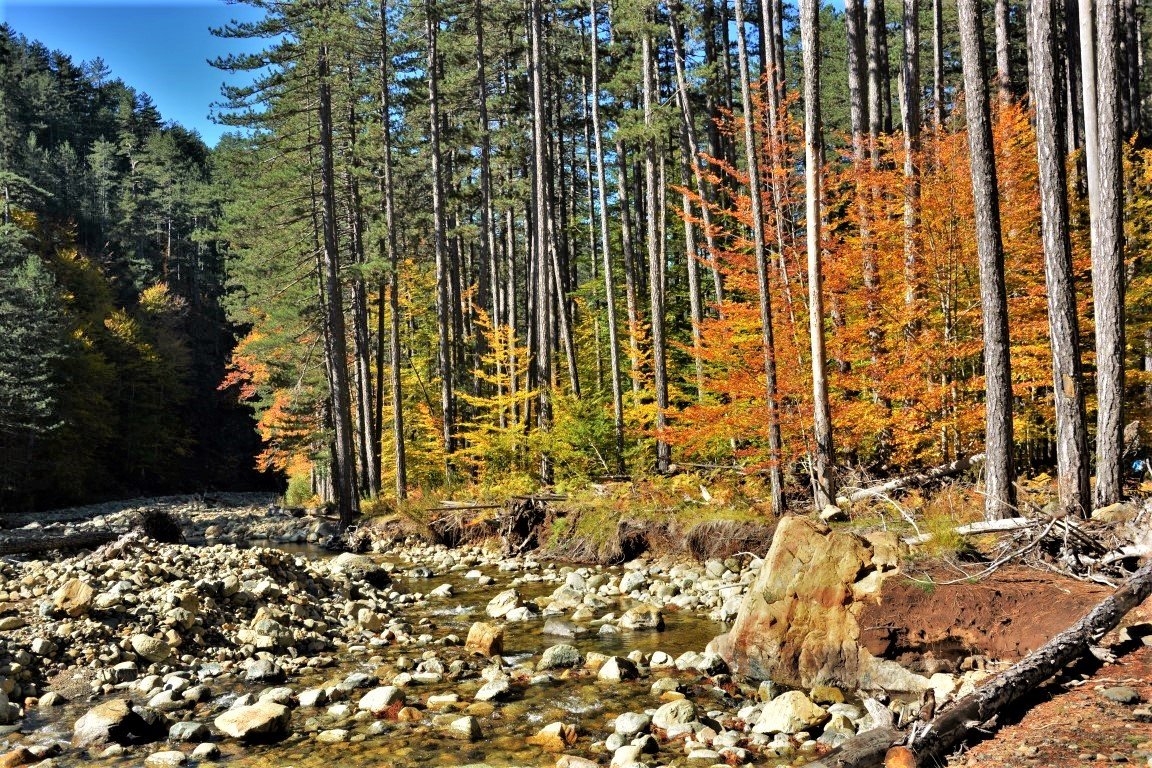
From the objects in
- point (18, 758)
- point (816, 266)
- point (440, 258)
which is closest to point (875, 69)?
point (816, 266)

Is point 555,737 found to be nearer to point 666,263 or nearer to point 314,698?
point 314,698

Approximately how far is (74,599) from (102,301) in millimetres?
39900

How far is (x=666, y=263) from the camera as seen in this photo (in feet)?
86.4

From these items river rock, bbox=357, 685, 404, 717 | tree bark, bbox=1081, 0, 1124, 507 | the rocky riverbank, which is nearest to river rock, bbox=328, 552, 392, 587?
the rocky riverbank

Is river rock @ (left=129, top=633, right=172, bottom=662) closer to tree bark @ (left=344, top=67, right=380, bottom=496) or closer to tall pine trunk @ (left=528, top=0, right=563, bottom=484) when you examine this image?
tall pine trunk @ (left=528, top=0, right=563, bottom=484)

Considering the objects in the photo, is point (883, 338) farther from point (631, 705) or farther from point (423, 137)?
point (423, 137)

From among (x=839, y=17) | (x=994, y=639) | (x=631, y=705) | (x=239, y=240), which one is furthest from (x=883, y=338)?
(x=839, y=17)

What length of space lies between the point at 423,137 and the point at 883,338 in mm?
18447

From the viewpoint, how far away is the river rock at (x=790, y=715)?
6.48 m

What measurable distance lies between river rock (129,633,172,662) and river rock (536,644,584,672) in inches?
169

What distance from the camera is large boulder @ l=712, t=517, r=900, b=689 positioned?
769 centimetres

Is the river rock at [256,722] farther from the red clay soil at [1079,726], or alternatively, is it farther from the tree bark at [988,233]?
the tree bark at [988,233]

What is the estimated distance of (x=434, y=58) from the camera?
21594 millimetres

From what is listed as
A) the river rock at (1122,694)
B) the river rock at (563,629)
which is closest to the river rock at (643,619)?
the river rock at (563,629)
